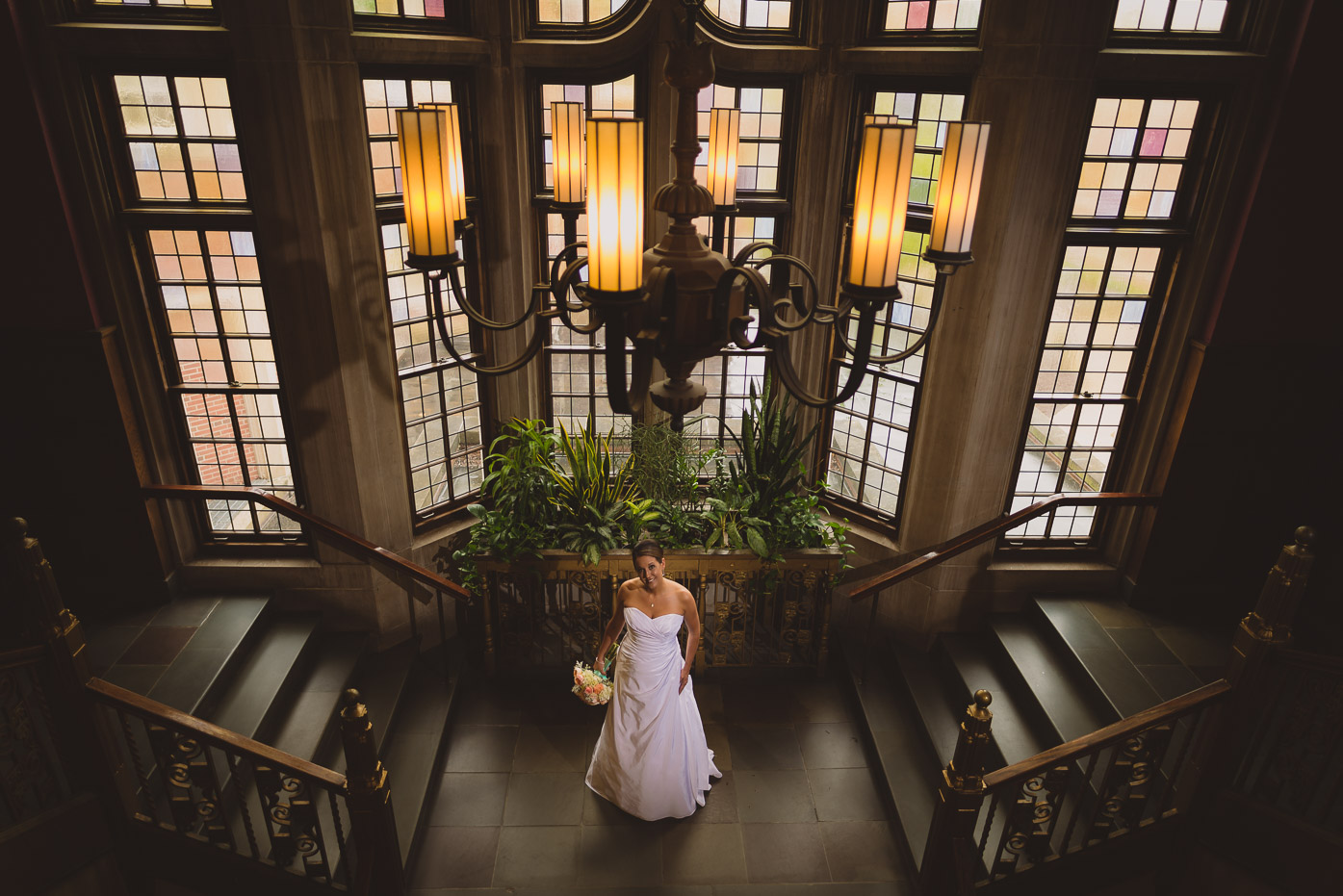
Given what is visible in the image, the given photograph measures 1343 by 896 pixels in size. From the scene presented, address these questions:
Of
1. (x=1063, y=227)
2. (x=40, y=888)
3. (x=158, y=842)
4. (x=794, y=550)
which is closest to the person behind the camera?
(x=40, y=888)

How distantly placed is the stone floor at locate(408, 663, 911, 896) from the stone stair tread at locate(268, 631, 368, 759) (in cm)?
69

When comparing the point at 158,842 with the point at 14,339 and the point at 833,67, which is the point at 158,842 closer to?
the point at 14,339

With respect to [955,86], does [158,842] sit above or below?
below

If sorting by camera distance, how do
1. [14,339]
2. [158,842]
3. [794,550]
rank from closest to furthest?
[158,842]
[14,339]
[794,550]

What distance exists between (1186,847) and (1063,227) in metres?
3.13

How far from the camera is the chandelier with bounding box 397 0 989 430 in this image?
1.92 meters

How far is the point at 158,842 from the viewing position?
3.85 meters

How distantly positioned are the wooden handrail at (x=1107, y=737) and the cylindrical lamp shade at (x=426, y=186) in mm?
3038

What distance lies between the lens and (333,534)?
16.3 feet

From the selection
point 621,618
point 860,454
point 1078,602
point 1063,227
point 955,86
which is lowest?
point 1078,602

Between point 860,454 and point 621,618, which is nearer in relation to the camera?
point 621,618

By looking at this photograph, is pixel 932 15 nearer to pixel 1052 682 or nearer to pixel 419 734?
pixel 1052 682

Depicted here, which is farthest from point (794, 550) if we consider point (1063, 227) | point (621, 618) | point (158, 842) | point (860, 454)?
point (158, 842)

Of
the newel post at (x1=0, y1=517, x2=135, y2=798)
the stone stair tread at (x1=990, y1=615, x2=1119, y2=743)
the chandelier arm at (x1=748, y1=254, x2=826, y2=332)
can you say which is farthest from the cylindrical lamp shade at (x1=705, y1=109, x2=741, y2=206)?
the stone stair tread at (x1=990, y1=615, x2=1119, y2=743)
